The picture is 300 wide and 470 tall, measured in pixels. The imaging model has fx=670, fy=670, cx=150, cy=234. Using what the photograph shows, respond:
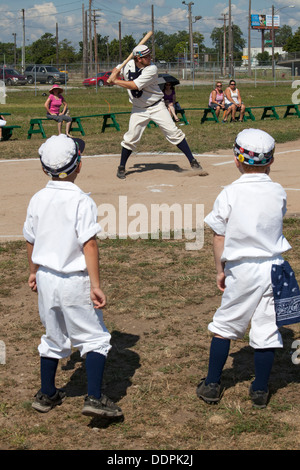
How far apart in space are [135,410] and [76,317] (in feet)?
2.28

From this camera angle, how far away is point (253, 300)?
12.3 feet

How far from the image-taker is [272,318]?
3.77 meters

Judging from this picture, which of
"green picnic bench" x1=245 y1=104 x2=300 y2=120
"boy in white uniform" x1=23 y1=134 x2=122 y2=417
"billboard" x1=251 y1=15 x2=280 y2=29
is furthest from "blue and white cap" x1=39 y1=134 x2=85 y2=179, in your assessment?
"billboard" x1=251 y1=15 x2=280 y2=29

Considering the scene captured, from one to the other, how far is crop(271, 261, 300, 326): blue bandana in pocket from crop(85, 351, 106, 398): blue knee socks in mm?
1018

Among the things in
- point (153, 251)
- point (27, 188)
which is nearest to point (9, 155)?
point (27, 188)

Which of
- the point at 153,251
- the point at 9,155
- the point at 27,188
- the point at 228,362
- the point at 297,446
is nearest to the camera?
the point at 297,446

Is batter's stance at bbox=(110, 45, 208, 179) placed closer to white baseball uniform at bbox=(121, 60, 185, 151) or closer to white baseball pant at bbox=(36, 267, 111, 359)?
white baseball uniform at bbox=(121, 60, 185, 151)

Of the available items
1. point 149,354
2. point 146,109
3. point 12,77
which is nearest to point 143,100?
point 146,109

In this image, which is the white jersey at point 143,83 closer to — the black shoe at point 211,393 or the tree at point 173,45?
the black shoe at point 211,393

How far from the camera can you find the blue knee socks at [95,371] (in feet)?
12.2

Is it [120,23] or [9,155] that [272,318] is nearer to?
[9,155]

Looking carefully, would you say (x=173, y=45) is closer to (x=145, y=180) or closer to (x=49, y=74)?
(x=49, y=74)

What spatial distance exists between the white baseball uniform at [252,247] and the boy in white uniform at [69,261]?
2.40 ft

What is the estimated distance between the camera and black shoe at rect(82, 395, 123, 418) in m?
3.64
